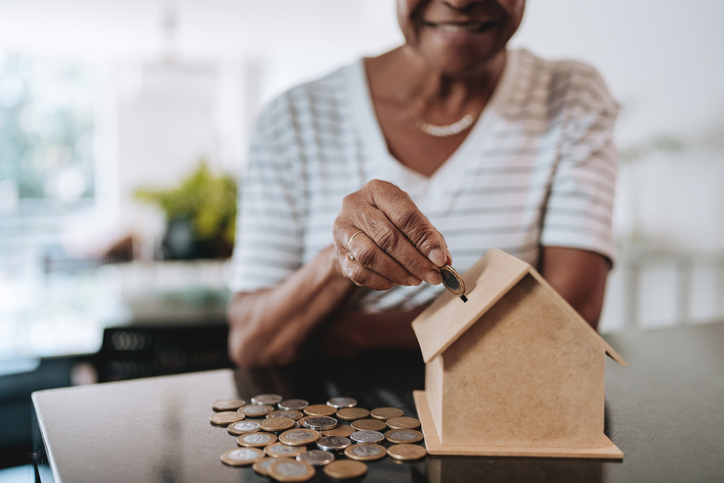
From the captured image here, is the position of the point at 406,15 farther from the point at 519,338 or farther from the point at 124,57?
the point at 124,57

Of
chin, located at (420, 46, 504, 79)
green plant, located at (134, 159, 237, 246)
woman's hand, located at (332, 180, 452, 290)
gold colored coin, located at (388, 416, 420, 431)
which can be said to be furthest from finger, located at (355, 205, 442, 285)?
green plant, located at (134, 159, 237, 246)

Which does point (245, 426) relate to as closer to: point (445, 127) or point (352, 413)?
point (352, 413)

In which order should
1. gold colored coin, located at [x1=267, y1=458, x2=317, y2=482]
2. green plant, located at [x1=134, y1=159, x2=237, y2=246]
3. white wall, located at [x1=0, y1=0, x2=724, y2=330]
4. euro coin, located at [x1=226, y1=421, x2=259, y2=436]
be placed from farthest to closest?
1. green plant, located at [x1=134, y1=159, x2=237, y2=246]
2. white wall, located at [x1=0, y1=0, x2=724, y2=330]
3. euro coin, located at [x1=226, y1=421, x2=259, y2=436]
4. gold colored coin, located at [x1=267, y1=458, x2=317, y2=482]

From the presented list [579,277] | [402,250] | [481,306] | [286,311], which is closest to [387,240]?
[402,250]

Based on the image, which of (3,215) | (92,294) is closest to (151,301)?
(92,294)

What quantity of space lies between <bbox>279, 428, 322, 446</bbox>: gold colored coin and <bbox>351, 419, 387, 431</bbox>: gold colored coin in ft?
0.14

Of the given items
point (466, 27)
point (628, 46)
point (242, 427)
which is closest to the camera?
point (242, 427)

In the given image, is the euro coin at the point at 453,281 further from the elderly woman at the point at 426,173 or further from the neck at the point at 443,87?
the neck at the point at 443,87

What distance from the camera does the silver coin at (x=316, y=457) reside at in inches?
17.9

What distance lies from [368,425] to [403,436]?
1.6 inches

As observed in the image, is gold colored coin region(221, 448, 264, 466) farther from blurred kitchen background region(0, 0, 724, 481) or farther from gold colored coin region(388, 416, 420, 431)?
blurred kitchen background region(0, 0, 724, 481)

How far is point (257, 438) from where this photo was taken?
0.51 meters

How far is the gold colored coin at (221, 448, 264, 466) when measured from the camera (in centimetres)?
46

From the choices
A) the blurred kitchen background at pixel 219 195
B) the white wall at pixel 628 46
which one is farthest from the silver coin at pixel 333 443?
the white wall at pixel 628 46
